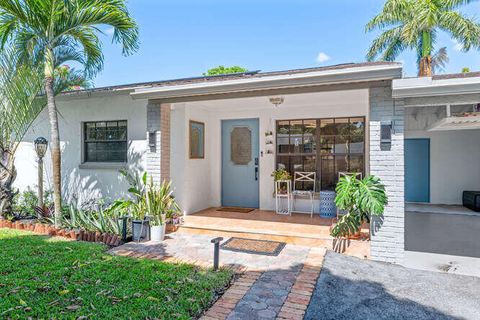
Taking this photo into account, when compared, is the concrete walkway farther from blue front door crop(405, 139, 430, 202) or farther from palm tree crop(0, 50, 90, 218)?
blue front door crop(405, 139, 430, 202)

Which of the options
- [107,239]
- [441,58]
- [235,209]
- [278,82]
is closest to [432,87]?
[278,82]

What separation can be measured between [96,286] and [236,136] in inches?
241

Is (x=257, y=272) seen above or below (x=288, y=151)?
below

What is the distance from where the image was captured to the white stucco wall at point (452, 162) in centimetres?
1126

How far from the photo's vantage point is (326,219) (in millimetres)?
7785

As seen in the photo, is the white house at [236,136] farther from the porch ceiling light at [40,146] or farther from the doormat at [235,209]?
the porch ceiling light at [40,146]

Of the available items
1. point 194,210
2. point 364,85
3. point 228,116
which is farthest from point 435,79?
point 194,210

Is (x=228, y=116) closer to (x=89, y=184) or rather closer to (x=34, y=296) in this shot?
(x=89, y=184)

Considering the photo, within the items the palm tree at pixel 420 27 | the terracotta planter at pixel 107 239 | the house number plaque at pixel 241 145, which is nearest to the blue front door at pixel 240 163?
the house number plaque at pixel 241 145

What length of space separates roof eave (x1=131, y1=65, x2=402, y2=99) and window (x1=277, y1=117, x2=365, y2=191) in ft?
11.1

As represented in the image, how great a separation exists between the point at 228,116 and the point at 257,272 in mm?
5641

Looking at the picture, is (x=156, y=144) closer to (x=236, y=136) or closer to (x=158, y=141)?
(x=158, y=141)

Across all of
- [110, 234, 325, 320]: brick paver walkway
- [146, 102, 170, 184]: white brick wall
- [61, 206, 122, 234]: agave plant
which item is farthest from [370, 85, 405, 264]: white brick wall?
[61, 206, 122, 234]: agave plant

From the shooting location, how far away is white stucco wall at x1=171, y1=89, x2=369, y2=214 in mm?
7809
